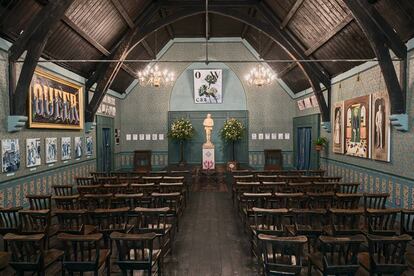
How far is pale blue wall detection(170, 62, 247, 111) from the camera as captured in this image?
51.8ft

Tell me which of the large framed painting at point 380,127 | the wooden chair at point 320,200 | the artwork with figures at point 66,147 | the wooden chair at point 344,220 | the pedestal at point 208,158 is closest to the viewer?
the wooden chair at point 344,220

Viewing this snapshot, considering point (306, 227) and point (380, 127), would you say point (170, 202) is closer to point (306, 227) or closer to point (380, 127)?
point (306, 227)

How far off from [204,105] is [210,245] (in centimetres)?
1102

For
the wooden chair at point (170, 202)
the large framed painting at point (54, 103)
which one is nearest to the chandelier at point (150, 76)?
the large framed painting at point (54, 103)

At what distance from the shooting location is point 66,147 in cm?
934

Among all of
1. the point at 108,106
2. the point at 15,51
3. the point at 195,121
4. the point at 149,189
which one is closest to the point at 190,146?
the point at 195,121

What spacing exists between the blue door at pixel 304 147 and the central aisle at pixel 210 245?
6.65 metres

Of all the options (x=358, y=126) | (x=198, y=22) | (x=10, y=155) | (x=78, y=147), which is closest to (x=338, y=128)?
(x=358, y=126)

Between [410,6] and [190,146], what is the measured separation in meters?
11.8

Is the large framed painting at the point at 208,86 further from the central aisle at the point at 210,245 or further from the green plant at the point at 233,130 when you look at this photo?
the central aisle at the point at 210,245

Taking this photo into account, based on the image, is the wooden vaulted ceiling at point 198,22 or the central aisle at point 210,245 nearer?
the central aisle at point 210,245

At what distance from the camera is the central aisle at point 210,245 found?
4594 millimetres

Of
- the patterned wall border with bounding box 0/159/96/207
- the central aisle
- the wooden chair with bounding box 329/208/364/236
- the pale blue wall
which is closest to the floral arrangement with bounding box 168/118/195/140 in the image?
the pale blue wall

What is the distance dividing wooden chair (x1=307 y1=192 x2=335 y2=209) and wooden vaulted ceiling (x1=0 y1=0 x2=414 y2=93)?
Answer: 4.06 m
